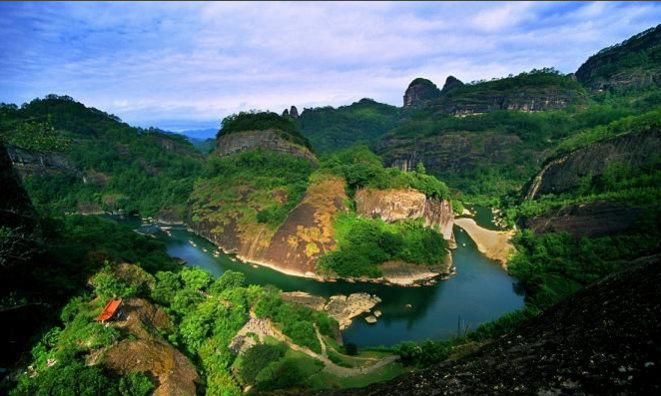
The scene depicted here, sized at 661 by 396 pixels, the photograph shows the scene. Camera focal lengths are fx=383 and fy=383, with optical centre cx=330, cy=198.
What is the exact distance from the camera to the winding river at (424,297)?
30344 mm

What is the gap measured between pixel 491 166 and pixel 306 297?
238 feet

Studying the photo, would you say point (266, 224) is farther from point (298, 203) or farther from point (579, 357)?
point (579, 357)

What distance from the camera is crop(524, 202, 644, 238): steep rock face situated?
125 ft

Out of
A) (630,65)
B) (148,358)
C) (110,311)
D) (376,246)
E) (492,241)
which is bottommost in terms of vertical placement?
(492,241)

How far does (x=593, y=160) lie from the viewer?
2121 inches

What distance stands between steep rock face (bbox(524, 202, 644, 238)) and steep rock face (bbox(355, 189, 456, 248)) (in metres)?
12.8

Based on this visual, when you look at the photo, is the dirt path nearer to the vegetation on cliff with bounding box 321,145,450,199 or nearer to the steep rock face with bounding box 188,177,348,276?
the steep rock face with bounding box 188,177,348,276

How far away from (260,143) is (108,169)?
1520 inches

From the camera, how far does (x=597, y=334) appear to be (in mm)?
4676

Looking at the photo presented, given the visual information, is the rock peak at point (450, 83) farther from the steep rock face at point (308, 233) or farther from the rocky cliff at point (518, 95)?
the steep rock face at point (308, 233)

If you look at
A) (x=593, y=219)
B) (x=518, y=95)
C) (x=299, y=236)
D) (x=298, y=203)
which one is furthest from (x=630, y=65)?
(x=299, y=236)

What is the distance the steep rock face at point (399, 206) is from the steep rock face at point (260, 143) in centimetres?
2705

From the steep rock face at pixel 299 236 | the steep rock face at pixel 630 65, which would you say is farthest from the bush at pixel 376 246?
the steep rock face at pixel 630 65

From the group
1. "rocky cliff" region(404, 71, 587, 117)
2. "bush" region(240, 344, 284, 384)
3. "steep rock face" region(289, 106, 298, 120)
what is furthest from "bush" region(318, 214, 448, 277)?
"steep rock face" region(289, 106, 298, 120)
